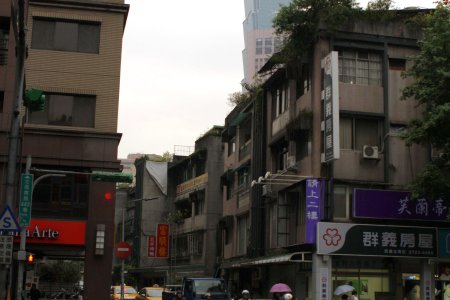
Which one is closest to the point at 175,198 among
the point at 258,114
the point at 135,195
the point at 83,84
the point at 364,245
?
the point at 135,195

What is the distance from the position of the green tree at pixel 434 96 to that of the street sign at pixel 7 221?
14.2 m

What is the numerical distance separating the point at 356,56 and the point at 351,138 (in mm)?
3743

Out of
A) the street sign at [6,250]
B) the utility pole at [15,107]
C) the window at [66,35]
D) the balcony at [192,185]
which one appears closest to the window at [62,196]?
the window at [66,35]

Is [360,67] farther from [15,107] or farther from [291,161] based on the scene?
[15,107]

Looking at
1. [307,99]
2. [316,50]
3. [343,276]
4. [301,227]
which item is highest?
[316,50]

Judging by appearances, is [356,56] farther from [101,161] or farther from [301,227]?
[101,161]

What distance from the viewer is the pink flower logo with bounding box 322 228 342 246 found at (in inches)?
1105

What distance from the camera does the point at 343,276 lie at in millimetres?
29172

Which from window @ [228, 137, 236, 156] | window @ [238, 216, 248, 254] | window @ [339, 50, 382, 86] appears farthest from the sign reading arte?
window @ [228, 137, 236, 156]

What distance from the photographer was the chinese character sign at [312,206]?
92.3ft

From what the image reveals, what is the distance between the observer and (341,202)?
2902 centimetres

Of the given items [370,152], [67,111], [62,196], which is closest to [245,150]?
[67,111]

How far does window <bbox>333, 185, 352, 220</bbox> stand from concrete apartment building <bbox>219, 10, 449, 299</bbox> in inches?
1.7

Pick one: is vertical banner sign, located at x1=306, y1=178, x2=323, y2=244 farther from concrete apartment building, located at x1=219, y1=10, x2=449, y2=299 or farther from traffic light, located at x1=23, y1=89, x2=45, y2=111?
traffic light, located at x1=23, y1=89, x2=45, y2=111
